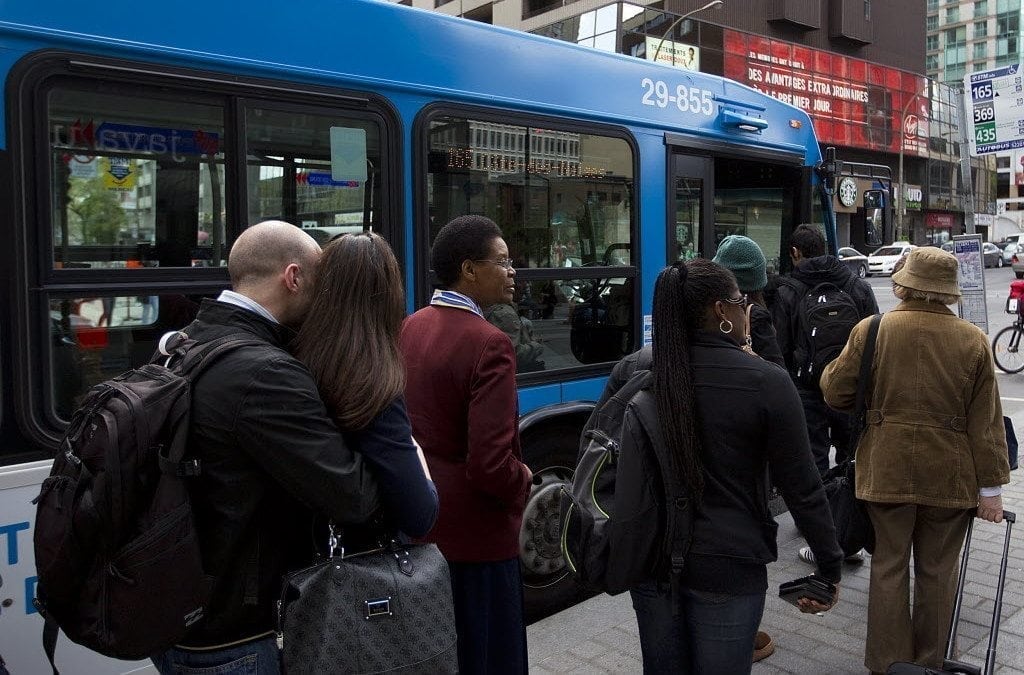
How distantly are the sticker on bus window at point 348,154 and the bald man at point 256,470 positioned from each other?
5.91ft

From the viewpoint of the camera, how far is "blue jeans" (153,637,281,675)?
6.20 feet

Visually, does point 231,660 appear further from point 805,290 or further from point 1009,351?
point 1009,351

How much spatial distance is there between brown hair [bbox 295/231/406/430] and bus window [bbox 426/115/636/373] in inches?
80.1

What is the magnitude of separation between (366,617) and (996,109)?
7.91m

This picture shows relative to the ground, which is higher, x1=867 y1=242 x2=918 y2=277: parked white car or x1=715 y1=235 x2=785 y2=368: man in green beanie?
x1=867 y1=242 x2=918 y2=277: parked white car

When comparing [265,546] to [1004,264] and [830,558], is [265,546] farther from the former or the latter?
[1004,264]

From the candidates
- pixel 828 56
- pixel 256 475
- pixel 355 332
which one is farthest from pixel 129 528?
pixel 828 56

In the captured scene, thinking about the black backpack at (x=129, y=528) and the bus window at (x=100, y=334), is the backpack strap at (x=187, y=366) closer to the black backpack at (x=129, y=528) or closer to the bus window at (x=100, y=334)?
the black backpack at (x=129, y=528)

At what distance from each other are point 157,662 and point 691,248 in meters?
4.20

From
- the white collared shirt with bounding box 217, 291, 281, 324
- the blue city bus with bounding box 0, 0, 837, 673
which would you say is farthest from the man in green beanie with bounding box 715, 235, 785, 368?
the white collared shirt with bounding box 217, 291, 281, 324

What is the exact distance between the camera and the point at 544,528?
452 centimetres

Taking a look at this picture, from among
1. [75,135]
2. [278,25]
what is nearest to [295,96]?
[278,25]

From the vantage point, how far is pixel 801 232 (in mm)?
5012

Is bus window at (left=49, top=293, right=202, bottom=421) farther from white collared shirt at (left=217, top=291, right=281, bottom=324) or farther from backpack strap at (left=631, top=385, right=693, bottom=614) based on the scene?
backpack strap at (left=631, top=385, right=693, bottom=614)
